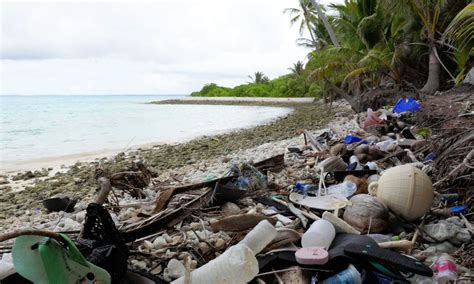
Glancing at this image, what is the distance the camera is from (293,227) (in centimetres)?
278

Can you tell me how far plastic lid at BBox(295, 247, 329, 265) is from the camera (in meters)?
2.03

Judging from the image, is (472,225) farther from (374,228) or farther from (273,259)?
(273,259)

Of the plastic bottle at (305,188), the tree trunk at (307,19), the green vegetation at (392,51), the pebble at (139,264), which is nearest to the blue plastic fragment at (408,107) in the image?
the green vegetation at (392,51)

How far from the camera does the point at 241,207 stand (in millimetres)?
3344

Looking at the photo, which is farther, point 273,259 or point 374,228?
point 374,228

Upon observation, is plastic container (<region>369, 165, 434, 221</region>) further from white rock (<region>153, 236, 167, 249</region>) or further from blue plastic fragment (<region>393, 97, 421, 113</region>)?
blue plastic fragment (<region>393, 97, 421, 113</region>)

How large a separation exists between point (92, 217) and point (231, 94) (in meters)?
57.3

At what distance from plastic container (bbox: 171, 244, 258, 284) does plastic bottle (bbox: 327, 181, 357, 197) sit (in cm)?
167

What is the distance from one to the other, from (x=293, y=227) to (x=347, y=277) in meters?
0.85

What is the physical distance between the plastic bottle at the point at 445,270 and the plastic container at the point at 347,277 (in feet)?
1.58

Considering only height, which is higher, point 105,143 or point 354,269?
point 354,269

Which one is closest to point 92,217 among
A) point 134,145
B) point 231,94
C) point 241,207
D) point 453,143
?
point 241,207

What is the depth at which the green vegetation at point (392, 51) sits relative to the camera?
14.3m

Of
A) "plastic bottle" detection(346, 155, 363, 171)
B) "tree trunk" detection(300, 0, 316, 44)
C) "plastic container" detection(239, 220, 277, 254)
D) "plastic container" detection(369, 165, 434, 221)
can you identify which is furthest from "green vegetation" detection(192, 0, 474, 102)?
"plastic container" detection(239, 220, 277, 254)
